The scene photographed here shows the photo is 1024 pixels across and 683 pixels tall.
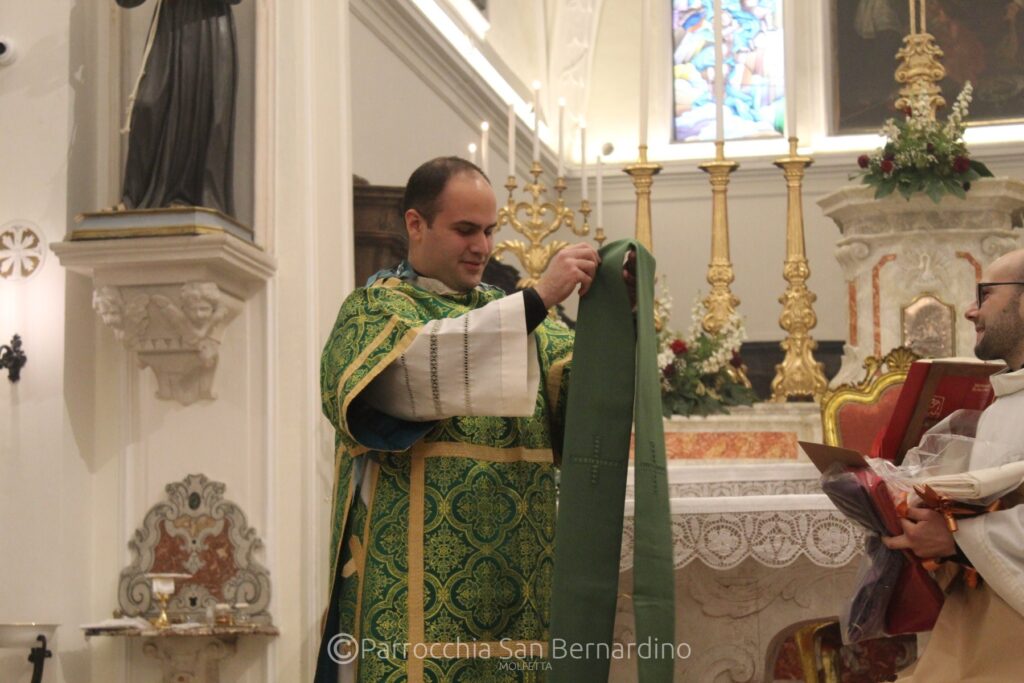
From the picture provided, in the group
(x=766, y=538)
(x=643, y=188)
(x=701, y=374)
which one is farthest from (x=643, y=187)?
(x=766, y=538)

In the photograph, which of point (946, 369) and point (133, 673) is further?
point (133, 673)

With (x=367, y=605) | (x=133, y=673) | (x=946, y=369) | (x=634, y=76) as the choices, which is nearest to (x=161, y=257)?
(x=133, y=673)

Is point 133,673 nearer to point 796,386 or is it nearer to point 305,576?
point 305,576

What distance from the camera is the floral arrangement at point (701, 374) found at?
6.18 metres

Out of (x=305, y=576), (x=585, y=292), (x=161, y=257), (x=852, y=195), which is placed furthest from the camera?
(x=852, y=195)

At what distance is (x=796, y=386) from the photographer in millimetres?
6230

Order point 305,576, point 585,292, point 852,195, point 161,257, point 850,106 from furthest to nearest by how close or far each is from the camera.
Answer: point 850,106
point 852,195
point 305,576
point 161,257
point 585,292

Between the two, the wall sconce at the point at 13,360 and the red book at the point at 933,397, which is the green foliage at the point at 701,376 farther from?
the red book at the point at 933,397

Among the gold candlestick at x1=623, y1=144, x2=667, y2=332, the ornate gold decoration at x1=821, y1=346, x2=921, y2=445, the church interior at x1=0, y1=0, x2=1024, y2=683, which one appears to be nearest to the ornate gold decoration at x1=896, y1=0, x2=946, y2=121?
the church interior at x1=0, y1=0, x2=1024, y2=683

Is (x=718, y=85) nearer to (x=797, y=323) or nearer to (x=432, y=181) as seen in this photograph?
(x=797, y=323)

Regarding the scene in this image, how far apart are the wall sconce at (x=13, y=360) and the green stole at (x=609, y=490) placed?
2.76 metres

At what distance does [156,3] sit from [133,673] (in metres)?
2.53

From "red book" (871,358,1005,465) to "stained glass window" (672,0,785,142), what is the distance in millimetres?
10525

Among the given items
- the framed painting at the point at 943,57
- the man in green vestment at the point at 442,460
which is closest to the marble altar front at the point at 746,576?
the man in green vestment at the point at 442,460
